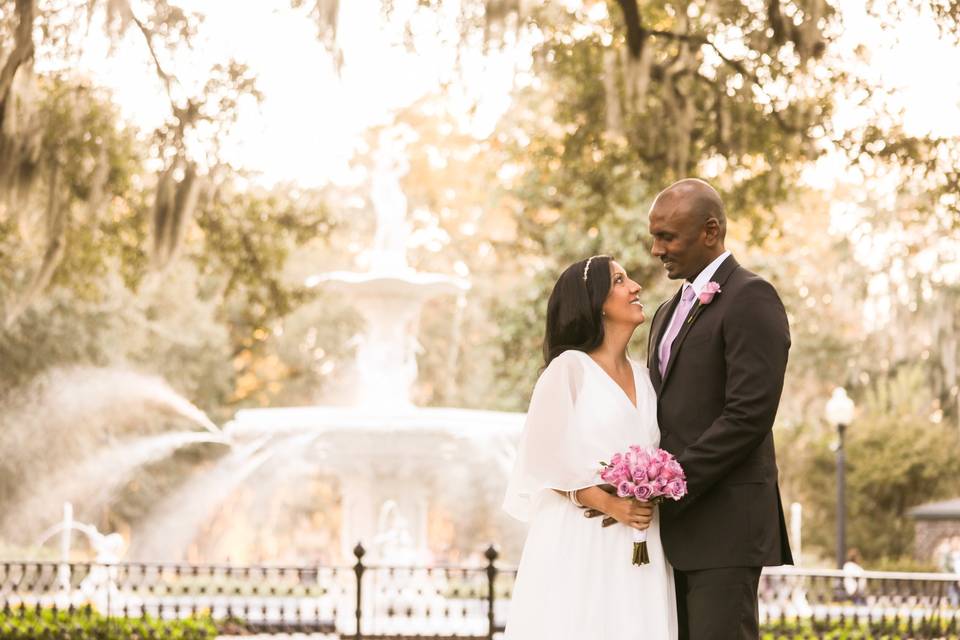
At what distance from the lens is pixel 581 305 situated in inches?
205

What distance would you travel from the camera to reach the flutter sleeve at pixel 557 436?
16.6 feet

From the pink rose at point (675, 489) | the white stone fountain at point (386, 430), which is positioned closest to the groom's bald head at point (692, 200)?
the pink rose at point (675, 489)

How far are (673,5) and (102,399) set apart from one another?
79.8 feet

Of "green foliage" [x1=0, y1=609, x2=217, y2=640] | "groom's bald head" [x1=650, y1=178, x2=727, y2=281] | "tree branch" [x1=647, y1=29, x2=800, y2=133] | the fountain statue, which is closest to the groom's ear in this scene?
"groom's bald head" [x1=650, y1=178, x2=727, y2=281]

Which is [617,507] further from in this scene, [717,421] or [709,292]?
[709,292]

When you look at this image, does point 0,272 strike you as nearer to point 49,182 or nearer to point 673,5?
point 49,182

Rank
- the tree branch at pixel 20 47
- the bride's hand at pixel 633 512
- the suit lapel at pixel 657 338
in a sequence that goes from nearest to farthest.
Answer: the bride's hand at pixel 633 512, the suit lapel at pixel 657 338, the tree branch at pixel 20 47

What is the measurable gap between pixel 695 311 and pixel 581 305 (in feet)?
1.42

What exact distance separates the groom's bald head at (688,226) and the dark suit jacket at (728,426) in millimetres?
111

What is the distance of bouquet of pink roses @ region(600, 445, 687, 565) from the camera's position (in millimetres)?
4645

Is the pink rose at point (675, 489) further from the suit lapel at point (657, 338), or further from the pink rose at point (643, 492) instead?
the suit lapel at point (657, 338)

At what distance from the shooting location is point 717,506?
4.84 meters

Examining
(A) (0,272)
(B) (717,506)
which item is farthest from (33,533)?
(B) (717,506)

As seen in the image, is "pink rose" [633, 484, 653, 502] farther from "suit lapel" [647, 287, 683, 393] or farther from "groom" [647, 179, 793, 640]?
"suit lapel" [647, 287, 683, 393]
